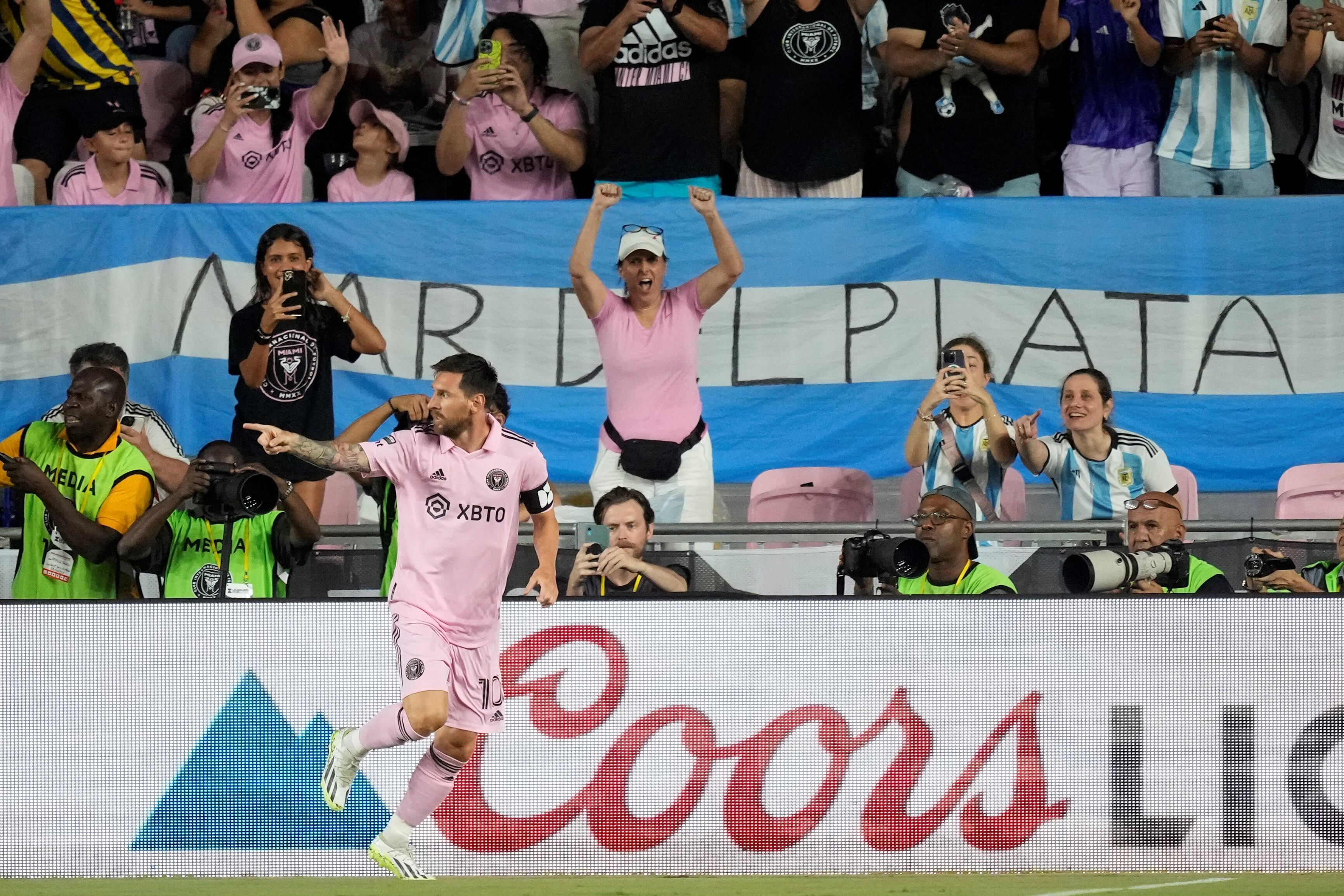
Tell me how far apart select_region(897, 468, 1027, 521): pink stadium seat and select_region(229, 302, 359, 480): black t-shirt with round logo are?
2989mm

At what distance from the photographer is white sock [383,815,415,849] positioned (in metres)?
6.51

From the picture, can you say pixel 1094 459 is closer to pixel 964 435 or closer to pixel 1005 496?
pixel 1005 496

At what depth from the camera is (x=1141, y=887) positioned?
652 centimetres

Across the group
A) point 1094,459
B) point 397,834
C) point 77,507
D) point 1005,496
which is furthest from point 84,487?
point 1094,459

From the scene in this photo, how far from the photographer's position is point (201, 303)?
10.0 metres

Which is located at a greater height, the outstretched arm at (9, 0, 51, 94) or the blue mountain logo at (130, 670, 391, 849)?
the outstretched arm at (9, 0, 51, 94)

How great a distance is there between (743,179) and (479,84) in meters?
1.68

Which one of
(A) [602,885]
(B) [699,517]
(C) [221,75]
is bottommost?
(A) [602,885]

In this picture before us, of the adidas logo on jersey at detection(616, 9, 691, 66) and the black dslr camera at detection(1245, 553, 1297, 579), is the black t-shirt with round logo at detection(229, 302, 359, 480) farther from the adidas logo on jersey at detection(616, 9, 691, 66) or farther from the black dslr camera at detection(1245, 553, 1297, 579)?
the black dslr camera at detection(1245, 553, 1297, 579)

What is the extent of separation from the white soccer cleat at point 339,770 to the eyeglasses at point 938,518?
2.58 metres

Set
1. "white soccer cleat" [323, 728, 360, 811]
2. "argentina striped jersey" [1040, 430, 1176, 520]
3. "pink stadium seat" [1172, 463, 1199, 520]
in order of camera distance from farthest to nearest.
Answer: "pink stadium seat" [1172, 463, 1199, 520] → "argentina striped jersey" [1040, 430, 1176, 520] → "white soccer cleat" [323, 728, 360, 811]

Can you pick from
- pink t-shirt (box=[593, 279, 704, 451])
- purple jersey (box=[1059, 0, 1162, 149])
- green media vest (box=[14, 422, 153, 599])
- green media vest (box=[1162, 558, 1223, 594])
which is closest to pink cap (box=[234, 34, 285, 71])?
pink t-shirt (box=[593, 279, 704, 451])

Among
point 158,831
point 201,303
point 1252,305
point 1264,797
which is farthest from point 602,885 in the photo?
point 1252,305

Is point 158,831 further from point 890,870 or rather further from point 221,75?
point 221,75
